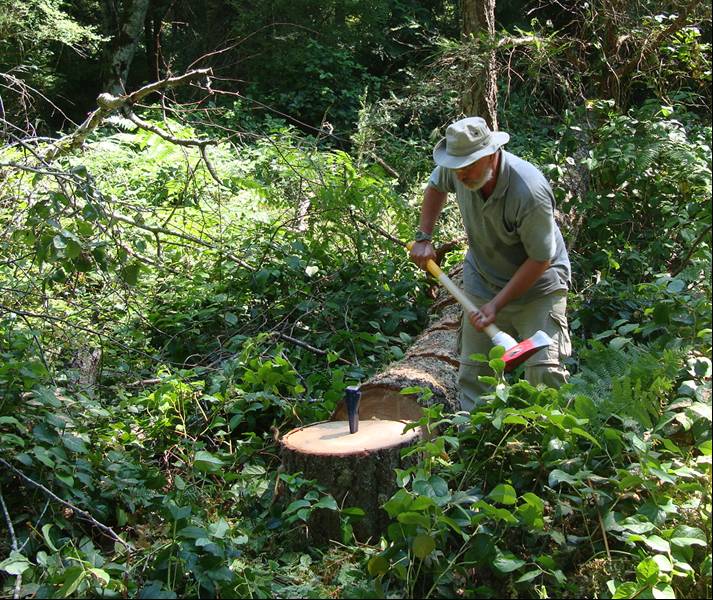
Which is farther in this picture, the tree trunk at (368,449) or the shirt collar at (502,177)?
the shirt collar at (502,177)

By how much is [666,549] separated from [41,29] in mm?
12568

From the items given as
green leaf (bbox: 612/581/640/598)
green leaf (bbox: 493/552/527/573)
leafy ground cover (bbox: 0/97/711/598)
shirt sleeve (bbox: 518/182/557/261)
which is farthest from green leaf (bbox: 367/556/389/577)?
shirt sleeve (bbox: 518/182/557/261)

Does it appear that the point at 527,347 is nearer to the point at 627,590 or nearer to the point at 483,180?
the point at 483,180

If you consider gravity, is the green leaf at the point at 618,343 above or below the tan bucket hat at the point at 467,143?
below

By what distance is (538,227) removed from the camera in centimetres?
409

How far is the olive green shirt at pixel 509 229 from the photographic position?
13.5 feet

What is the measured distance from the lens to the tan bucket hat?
4.03 m

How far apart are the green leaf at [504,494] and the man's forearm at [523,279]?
54.4 inches

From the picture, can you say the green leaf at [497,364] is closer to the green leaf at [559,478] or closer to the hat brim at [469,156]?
the green leaf at [559,478]

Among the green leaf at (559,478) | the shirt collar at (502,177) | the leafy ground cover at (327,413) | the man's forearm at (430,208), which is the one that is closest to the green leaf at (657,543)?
the leafy ground cover at (327,413)

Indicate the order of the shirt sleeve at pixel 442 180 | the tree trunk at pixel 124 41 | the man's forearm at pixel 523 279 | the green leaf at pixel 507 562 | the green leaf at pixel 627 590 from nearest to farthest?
the green leaf at pixel 627 590, the green leaf at pixel 507 562, the man's forearm at pixel 523 279, the shirt sleeve at pixel 442 180, the tree trunk at pixel 124 41

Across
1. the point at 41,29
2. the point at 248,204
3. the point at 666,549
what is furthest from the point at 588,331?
the point at 41,29

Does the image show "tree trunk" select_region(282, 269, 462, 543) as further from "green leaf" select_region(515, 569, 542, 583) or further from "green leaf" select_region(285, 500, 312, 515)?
"green leaf" select_region(515, 569, 542, 583)

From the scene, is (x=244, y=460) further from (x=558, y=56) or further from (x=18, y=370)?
(x=558, y=56)
